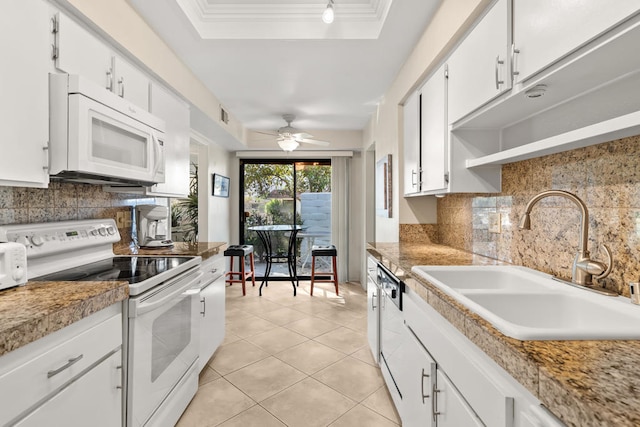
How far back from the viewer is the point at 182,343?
1.89 m

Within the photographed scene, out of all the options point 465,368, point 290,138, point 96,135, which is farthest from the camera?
point 290,138

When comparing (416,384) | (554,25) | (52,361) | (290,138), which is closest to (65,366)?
(52,361)

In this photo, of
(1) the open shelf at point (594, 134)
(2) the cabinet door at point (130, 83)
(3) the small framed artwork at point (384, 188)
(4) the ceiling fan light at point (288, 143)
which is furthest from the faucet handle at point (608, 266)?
(4) the ceiling fan light at point (288, 143)

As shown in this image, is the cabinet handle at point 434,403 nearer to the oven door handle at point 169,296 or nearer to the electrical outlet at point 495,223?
the electrical outlet at point 495,223

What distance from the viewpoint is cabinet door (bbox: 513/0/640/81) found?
0.83 meters

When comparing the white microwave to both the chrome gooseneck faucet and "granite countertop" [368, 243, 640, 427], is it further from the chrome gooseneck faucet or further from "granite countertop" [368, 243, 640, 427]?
the chrome gooseneck faucet

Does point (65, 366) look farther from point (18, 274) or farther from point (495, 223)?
point (495, 223)

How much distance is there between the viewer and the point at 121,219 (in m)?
2.41

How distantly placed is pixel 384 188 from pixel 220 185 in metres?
2.62

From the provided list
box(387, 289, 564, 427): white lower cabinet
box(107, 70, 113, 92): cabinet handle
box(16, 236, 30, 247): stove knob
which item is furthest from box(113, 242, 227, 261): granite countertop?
box(387, 289, 564, 427): white lower cabinet

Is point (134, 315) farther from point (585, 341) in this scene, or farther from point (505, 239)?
point (505, 239)

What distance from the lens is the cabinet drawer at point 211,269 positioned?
7.57ft

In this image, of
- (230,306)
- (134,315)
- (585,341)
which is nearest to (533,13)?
(585,341)

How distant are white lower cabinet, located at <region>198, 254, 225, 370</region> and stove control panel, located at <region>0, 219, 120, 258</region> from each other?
2.05ft
